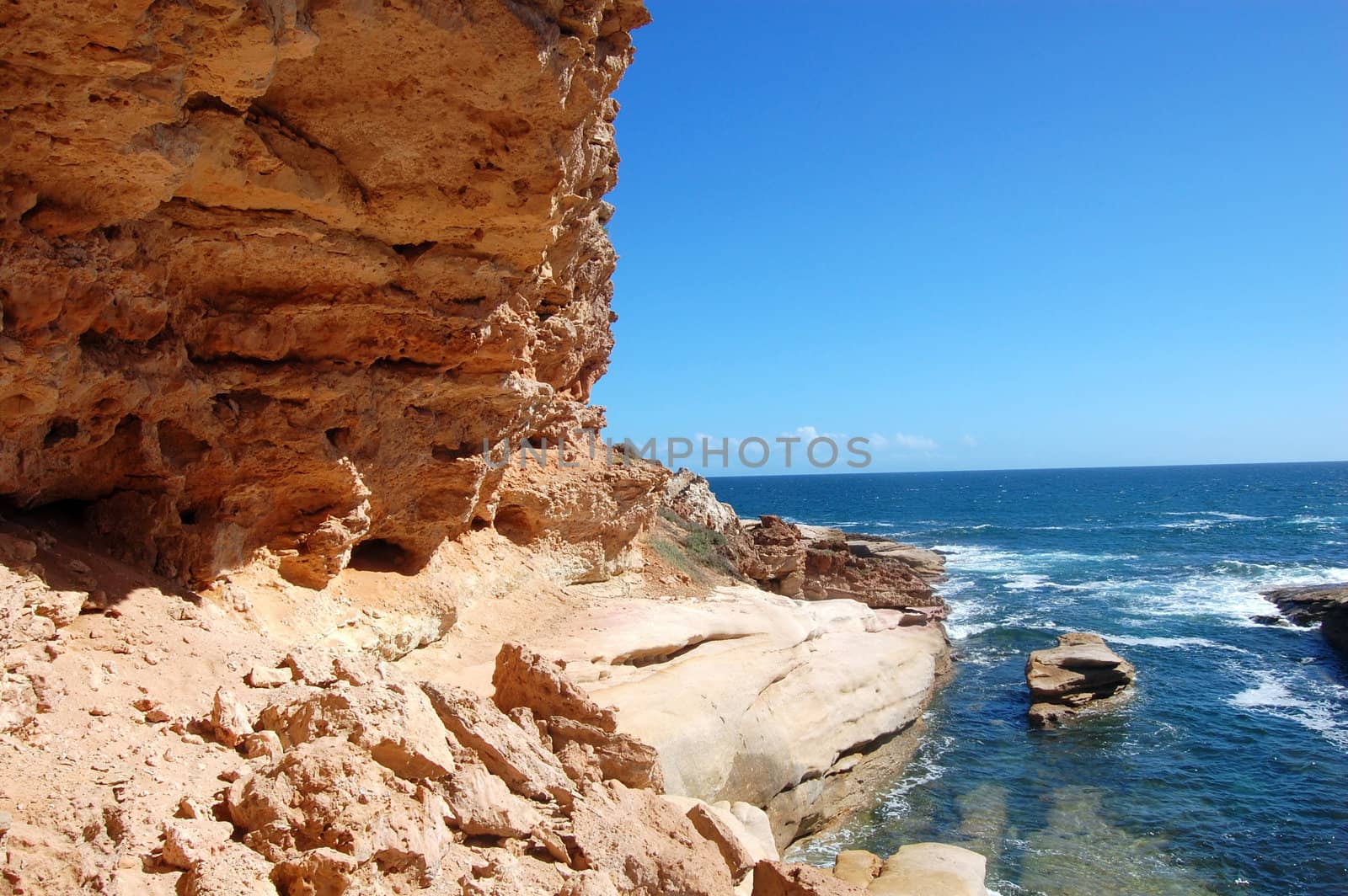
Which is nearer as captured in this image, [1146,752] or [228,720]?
[228,720]

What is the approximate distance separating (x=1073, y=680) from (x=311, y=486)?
63.4 ft

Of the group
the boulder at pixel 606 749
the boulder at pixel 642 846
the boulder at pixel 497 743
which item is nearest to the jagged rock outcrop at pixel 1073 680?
the boulder at pixel 606 749

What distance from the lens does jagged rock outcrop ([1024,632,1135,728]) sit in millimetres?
20562

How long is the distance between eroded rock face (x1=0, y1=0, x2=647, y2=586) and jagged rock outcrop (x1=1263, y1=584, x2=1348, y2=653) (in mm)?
28497

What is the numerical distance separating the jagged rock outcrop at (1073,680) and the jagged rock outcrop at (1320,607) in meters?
9.18

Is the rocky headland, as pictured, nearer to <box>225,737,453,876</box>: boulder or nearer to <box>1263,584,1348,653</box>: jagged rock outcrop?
<box>225,737,453,876</box>: boulder

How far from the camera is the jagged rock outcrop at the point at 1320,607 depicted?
26828mm

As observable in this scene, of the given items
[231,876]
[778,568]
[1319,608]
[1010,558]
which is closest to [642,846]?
[231,876]

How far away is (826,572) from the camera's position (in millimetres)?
33156

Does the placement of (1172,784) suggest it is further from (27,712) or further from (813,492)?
(813,492)

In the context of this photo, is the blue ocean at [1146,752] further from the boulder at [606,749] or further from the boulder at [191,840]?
the boulder at [191,840]

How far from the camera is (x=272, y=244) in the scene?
886 cm

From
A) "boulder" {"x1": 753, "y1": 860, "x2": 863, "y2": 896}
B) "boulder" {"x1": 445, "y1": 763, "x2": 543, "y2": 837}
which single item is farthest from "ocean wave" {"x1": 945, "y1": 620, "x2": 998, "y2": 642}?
"boulder" {"x1": 445, "y1": 763, "x2": 543, "y2": 837}

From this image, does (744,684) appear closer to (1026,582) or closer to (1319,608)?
(1319,608)
